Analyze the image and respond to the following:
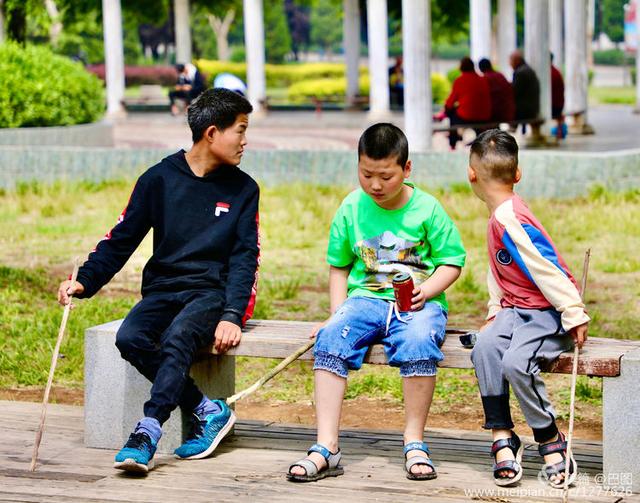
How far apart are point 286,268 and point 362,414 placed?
4.06 meters

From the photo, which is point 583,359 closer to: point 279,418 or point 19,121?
point 279,418

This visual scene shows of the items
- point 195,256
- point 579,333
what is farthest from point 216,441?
point 579,333

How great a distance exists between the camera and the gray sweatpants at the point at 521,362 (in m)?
4.76

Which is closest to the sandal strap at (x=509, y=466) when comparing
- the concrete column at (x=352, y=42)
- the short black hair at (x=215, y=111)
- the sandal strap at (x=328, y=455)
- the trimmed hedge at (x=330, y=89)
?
the sandal strap at (x=328, y=455)

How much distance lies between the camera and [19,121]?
1777 cm

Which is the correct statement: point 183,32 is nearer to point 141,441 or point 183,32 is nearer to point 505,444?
point 141,441

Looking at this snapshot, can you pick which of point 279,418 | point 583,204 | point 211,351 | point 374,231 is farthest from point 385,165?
point 583,204

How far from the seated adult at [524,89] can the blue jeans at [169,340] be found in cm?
1221

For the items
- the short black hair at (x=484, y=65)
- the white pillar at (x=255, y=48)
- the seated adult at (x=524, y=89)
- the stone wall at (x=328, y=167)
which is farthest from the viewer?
the white pillar at (x=255, y=48)

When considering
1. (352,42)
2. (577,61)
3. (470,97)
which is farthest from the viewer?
(352,42)

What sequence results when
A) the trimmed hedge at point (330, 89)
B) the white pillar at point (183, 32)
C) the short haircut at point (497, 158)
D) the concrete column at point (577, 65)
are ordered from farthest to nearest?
the trimmed hedge at point (330, 89)
the white pillar at point (183, 32)
the concrete column at point (577, 65)
the short haircut at point (497, 158)

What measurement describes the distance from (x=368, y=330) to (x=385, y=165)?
1.98ft

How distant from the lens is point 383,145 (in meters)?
5.03

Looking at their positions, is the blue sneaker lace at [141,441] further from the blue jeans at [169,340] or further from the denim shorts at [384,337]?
the denim shorts at [384,337]
